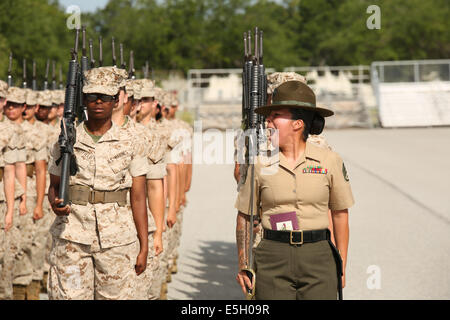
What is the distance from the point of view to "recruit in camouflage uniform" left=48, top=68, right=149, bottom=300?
512 cm

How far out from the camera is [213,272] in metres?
9.75

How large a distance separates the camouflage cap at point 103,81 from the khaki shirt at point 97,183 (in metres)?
0.30

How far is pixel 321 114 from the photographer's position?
4.52 meters

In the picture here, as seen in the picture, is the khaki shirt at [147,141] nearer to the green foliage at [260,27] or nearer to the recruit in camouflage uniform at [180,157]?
the recruit in camouflage uniform at [180,157]

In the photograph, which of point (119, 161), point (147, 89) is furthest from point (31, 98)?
point (119, 161)

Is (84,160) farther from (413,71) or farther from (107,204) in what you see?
(413,71)

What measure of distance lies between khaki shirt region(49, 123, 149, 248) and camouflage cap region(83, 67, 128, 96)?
0.30m

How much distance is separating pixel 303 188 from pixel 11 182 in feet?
11.5

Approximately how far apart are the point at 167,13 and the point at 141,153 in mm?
64092

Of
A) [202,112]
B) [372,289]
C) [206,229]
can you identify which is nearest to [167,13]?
[202,112]

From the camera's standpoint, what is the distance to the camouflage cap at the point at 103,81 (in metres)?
5.09

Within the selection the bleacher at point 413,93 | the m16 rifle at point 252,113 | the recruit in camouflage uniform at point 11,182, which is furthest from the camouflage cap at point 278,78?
the bleacher at point 413,93
